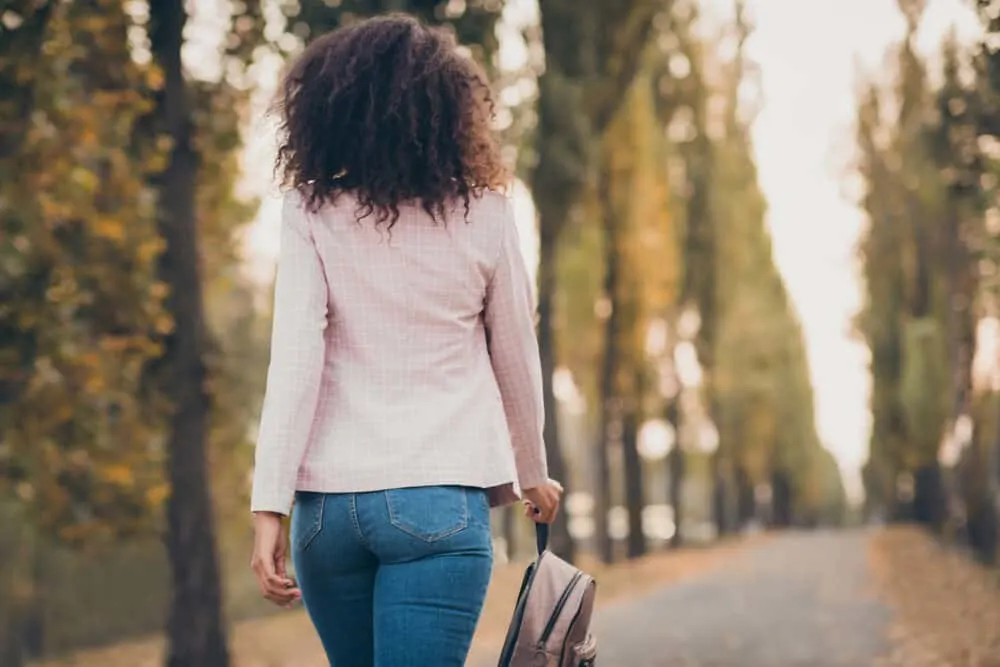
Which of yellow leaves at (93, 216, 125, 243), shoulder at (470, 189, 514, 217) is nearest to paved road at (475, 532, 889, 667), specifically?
yellow leaves at (93, 216, 125, 243)

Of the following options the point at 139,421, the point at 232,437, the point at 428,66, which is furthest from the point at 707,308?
the point at 428,66

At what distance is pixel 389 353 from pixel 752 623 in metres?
11.7

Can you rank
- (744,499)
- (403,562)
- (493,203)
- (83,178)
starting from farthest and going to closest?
1. (744,499)
2. (83,178)
3. (493,203)
4. (403,562)

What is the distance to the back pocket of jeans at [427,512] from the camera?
249cm

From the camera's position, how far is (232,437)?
61.0 ft

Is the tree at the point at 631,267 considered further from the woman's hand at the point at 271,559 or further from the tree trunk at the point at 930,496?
the woman's hand at the point at 271,559

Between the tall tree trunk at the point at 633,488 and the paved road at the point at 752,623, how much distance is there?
5.14 metres

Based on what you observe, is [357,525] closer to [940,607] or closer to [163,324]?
[163,324]

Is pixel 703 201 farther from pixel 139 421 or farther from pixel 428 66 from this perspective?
pixel 428 66

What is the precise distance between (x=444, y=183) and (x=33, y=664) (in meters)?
16.9

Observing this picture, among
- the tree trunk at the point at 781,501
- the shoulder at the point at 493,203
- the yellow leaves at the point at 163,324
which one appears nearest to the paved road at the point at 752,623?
the yellow leaves at the point at 163,324

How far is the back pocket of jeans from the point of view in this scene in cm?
249

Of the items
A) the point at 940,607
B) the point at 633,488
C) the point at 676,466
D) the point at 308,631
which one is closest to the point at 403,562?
the point at 940,607

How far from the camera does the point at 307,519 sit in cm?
255
